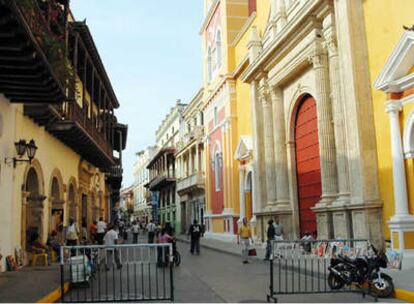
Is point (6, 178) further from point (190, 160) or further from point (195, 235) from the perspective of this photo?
point (190, 160)

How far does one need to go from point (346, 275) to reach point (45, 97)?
26.7ft

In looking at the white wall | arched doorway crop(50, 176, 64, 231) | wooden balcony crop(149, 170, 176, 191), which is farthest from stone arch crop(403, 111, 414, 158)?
wooden balcony crop(149, 170, 176, 191)

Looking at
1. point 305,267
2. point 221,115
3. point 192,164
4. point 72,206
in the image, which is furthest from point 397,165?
point 192,164

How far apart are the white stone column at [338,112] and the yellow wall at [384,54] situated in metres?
1.38

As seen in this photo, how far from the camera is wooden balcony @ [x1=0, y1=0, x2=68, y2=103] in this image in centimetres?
851

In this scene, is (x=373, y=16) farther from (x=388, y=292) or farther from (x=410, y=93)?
(x=388, y=292)

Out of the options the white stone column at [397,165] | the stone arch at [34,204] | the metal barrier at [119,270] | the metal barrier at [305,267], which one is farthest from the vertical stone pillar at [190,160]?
the metal barrier at [119,270]

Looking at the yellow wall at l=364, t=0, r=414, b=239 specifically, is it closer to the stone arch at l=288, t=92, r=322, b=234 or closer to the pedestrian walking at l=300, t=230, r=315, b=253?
the pedestrian walking at l=300, t=230, r=315, b=253

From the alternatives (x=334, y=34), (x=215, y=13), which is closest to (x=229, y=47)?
(x=215, y=13)

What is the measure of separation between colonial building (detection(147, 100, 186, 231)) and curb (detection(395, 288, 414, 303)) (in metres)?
42.3

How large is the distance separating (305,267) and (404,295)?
2.14 metres

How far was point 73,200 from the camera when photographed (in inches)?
885

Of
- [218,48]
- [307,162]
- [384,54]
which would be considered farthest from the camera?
[218,48]

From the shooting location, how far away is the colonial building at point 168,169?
53688 mm
